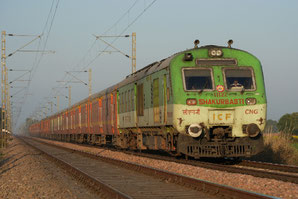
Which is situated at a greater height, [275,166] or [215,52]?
[215,52]

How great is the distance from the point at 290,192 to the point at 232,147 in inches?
196

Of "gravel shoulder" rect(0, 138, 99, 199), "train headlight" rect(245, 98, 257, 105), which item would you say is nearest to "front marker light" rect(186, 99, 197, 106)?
"train headlight" rect(245, 98, 257, 105)

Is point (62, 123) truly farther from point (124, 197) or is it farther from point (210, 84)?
point (124, 197)

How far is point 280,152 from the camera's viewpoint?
53.8 feet

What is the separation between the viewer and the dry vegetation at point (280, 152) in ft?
53.1

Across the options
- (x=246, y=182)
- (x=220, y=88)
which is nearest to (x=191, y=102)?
(x=220, y=88)

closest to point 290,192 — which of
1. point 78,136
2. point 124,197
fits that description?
point 124,197

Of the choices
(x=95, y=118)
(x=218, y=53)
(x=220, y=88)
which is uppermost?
(x=218, y=53)

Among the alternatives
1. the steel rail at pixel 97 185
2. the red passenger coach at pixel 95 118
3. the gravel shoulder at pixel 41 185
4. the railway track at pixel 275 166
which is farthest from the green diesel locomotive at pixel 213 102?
the red passenger coach at pixel 95 118

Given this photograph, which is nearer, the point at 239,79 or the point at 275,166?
the point at 275,166

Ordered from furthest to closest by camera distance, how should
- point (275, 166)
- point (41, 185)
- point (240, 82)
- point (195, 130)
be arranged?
1. point (240, 82)
2. point (195, 130)
3. point (275, 166)
4. point (41, 185)

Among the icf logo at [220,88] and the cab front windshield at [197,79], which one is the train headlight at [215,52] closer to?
the cab front windshield at [197,79]

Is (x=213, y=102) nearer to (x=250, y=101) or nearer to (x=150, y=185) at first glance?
(x=250, y=101)

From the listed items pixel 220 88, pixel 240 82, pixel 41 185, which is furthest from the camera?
pixel 240 82
